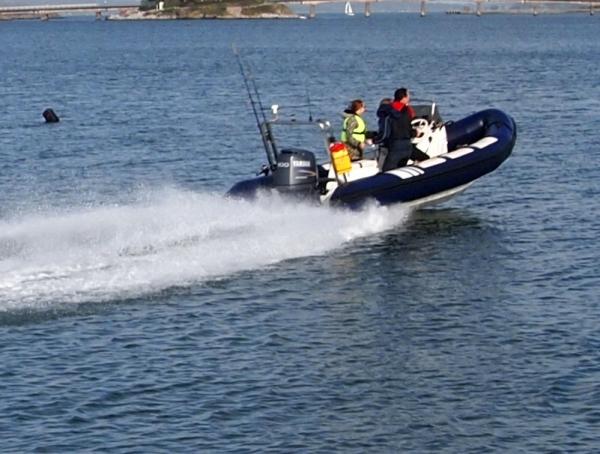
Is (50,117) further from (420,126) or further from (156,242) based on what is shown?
(156,242)

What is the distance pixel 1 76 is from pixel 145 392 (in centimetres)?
6099

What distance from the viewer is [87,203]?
27562 millimetres

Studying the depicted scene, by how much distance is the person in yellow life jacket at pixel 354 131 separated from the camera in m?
22.8

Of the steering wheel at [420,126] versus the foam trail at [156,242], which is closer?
the foam trail at [156,242]

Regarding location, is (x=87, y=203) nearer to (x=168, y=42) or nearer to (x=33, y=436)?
(x=33, y=436)

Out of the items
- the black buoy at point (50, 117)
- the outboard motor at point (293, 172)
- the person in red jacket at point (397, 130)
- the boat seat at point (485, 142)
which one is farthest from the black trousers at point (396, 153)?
the black buoy at point (50, 117)

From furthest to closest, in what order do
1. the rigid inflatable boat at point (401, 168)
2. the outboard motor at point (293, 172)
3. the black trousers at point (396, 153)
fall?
the black trousers at point (396, 153), the rigid inflatable boat at point (401, 168), the outboard motor at point (293, 172)

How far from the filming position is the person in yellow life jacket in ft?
74.9

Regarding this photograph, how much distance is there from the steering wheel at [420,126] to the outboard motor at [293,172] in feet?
9.98

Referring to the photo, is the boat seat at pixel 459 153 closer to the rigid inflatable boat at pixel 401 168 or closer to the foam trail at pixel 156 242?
the rigid inflatable boat at pixel 401 168

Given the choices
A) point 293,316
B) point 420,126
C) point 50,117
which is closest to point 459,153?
point 420,126

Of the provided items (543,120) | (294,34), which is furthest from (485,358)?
(294,34)

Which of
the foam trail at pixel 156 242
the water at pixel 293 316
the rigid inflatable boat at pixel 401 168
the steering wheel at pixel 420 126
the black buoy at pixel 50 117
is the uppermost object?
the steering wheel at pixel 420 126

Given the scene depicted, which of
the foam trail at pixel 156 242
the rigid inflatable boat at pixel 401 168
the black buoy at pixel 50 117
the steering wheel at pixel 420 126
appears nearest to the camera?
the foam trail at pixel 156 242
